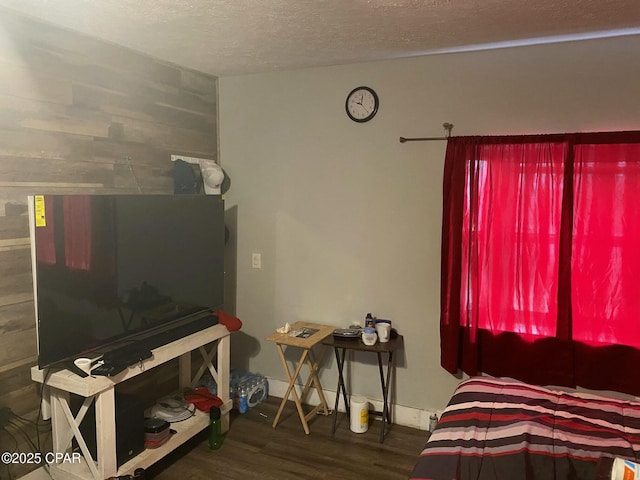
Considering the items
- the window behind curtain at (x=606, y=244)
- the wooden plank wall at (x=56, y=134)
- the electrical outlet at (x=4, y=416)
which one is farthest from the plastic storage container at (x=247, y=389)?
the window behind curtain at (x=606, y=244)

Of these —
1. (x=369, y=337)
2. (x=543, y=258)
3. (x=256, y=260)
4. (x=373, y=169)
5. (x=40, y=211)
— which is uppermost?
(x=373, y=169)

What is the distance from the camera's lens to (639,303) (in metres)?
2.82

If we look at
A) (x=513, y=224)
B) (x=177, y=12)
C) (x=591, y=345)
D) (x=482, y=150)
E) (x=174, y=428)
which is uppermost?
(x=177, y=12)

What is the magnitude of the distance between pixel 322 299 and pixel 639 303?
2.01 m

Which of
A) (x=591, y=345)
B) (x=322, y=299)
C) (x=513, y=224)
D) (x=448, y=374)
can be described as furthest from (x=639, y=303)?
(x=322, y=299)

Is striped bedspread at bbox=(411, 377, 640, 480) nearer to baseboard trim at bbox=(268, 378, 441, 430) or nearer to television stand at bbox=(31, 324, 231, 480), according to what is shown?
baseboard trim at bbox=(268, 378, 441, 430)

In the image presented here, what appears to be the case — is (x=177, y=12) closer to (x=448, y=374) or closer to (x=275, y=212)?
(x=275, y=212)

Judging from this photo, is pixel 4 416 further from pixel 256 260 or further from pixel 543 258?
pixel 543 258

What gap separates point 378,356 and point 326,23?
7.08 feet

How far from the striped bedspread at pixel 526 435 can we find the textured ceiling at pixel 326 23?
6.24 feet

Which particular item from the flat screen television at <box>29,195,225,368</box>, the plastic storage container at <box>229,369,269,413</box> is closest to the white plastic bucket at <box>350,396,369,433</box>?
the plastic storage container at <box>229,369,269,413</box>

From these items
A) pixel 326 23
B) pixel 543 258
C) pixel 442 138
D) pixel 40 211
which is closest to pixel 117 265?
pixel 40 211

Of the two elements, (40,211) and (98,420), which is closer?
(40,211)

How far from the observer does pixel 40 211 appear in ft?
7.48
